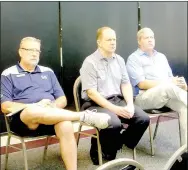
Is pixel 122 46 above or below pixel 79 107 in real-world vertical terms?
above

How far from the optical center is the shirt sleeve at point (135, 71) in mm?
2967

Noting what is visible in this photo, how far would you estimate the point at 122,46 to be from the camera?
12.5 ft

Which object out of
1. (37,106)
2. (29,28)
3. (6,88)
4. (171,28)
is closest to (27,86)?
(6,88)

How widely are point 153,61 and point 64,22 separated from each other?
101 cm

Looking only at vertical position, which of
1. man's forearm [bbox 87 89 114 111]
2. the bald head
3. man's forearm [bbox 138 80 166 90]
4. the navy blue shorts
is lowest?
the navy blue shorts

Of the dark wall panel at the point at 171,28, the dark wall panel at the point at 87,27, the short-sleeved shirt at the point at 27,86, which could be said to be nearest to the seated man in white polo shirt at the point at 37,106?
the short-sleeved shirt at the point at 27,86

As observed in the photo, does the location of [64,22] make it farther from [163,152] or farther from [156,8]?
[163,152]

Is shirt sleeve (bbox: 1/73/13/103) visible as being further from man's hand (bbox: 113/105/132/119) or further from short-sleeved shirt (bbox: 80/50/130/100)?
man's hand (bbox: 113/105/132/119)

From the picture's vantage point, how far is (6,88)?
2.47 meters

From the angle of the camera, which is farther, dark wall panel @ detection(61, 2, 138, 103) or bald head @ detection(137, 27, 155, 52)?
dark wall panel @ detection(61, 2, 138, 103)

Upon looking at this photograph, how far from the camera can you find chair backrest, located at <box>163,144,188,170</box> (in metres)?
1.67

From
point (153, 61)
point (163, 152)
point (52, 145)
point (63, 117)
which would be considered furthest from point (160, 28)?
point (63, 117)

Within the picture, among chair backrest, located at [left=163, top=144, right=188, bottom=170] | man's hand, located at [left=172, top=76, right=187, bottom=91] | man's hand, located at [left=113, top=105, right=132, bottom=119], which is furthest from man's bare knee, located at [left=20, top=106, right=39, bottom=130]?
man's hand, located at [left=172, top=76, right=187, bottom=91]

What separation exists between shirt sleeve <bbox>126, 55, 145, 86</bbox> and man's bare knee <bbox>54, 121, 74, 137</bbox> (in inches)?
36.2
